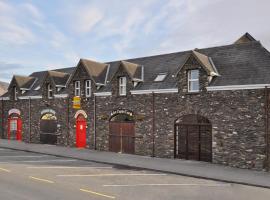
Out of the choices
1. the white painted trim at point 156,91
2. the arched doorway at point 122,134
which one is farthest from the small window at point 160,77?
the arched doorway at point 122,134

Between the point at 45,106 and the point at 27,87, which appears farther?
the point at 27,87

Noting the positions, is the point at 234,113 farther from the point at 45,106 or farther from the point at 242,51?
the point at 45,106

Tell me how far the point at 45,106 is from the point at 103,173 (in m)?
15.9

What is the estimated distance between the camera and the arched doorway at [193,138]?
20.6 metres

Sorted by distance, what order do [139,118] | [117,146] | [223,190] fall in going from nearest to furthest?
A: [223,190] < [139,118] < [117,146]

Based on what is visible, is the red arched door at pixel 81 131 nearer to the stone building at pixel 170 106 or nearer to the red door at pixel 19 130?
the stone building at pixel 170 106

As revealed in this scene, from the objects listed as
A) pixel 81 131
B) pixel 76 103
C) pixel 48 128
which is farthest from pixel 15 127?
pixel 76 103

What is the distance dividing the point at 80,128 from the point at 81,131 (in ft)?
0.94

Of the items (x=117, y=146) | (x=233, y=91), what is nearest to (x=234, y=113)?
(x=233, y=91)

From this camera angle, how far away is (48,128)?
102 feet

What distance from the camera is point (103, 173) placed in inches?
679

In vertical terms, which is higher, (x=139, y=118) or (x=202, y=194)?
(x=139, y=118)

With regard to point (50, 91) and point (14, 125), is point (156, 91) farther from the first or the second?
point (14, 125)

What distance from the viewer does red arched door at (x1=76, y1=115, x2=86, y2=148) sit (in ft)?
91.1
